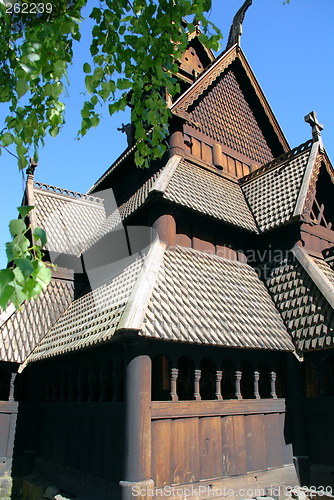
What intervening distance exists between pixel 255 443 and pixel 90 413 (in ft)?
11.7

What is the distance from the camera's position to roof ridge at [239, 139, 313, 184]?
12723mm

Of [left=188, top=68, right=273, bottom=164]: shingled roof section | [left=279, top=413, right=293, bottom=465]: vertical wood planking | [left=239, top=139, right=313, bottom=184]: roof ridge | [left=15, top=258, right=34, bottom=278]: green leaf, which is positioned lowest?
[left=279, top=413, right=293, bottom=465]: vertical wood planking

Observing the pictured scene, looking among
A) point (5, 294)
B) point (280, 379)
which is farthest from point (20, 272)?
point (280, 379)

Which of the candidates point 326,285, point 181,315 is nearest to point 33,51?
point 181,315

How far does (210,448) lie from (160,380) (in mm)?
3891

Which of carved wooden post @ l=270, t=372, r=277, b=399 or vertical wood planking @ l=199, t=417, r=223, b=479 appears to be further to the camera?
carved wooden post @ l=270, t=372, r=277, b=399

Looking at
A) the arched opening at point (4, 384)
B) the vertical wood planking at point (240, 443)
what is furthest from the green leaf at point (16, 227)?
the arched opening at point (4, 384)

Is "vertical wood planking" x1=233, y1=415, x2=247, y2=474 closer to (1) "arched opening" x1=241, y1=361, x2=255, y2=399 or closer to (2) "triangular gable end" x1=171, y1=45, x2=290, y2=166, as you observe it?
(1) "arched opening" x1=241, y1=361, x2=255, y2=399

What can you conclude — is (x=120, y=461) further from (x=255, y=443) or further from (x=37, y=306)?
(x=37, y=306)

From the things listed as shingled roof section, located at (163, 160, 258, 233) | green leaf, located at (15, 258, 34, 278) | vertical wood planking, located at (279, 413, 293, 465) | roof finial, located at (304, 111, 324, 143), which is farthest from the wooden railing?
roof finial, located at (304, 111, 324, 143)

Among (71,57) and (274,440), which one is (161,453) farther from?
(71,57)

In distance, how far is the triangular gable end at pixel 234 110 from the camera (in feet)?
43.9

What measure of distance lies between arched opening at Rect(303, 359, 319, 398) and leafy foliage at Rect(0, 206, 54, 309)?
28.5 ft

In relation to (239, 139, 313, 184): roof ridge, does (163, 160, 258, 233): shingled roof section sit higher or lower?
lower
